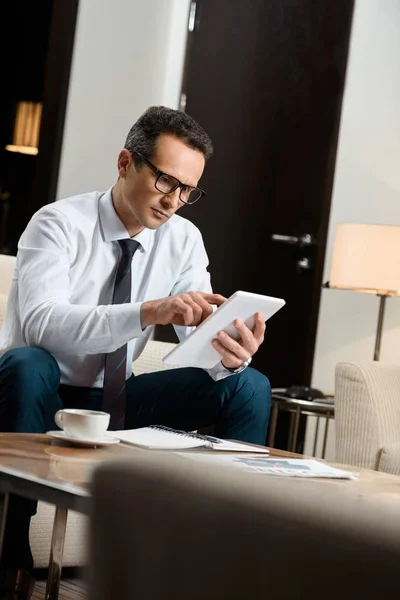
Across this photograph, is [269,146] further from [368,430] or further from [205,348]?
[205,348]

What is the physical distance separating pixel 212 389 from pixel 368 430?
86 cm

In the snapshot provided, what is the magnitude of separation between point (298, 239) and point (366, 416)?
51.5 inches

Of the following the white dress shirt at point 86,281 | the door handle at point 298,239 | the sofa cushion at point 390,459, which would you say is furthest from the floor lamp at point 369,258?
the white dress shirt at point 86,281

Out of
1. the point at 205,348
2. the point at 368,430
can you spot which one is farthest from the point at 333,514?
the point at 368,430

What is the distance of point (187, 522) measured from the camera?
32 centimetres

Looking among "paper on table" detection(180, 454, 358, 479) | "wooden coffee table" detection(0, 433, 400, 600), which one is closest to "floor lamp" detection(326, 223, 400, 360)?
"wooden coffee table" detection(0, 433, 400, 600)

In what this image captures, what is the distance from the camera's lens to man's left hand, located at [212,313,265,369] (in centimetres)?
172

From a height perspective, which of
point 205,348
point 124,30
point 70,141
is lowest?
point 205,348

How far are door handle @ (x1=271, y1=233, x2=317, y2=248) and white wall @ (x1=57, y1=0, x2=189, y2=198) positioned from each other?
0.79m

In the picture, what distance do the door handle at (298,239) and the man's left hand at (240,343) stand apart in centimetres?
208

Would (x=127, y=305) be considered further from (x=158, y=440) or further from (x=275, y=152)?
(x=275, y=152)

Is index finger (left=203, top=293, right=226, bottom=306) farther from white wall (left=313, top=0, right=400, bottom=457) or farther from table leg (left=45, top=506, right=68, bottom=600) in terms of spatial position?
white wall (left=313, top=0, right=400, bottom=457)

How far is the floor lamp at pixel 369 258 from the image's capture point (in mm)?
3229

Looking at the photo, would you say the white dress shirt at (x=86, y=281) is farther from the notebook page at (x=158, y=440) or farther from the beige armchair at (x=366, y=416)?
the beige armchair at (x=366, y=416)
